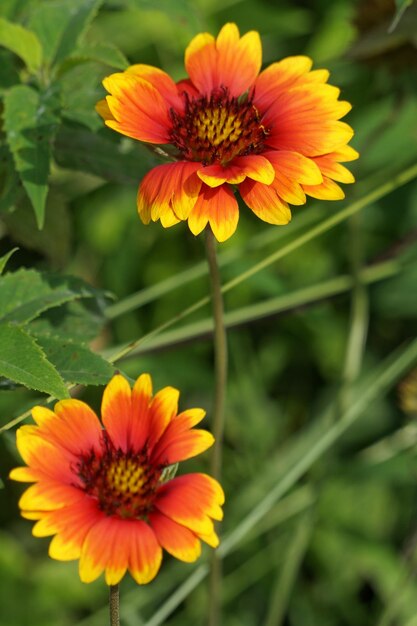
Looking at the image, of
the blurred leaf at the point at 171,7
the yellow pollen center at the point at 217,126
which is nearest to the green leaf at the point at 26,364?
the yellow pollen center at the point at 217,126

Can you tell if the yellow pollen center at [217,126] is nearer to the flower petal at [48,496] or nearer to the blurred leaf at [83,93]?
the blurred leaf at [83,93]

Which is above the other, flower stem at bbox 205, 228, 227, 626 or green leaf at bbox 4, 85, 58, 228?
green leaf at bbox 4, 85, 58, 228

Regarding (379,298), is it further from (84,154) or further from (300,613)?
(84,154)

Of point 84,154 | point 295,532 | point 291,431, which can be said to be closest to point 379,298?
point 291,431

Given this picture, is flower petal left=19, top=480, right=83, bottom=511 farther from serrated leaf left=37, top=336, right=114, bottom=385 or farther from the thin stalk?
the thin stalk

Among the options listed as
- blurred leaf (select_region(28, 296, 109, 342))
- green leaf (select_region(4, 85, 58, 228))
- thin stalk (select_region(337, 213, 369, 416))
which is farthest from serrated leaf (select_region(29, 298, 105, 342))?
thin stalk (select_region(337, 213, 369, 416))

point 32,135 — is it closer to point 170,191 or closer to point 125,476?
point 170,191

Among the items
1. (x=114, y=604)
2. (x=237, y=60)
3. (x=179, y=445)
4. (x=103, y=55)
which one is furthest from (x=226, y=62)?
(x=114, y=604)
